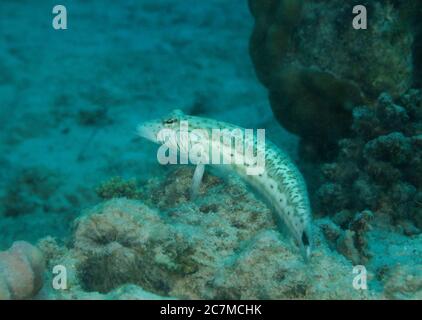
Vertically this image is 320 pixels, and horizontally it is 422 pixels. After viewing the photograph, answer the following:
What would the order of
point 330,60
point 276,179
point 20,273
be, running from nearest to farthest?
point 20,273 → point 276,179 → point 330,60

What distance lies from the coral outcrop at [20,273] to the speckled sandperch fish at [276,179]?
2033 millimetres

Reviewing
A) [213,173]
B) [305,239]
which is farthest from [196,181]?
[305,239]

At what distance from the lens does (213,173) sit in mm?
Result: 5102

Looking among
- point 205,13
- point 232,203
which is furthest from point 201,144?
point 205,13

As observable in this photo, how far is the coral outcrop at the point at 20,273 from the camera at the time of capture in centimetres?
272

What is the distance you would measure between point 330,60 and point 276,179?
3088 mm

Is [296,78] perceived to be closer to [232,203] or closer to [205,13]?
[232,203]

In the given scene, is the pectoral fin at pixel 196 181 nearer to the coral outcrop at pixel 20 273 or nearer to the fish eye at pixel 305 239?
the fish eye at pixel 305 239

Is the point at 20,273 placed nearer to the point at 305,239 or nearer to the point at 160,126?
the point at 305,239

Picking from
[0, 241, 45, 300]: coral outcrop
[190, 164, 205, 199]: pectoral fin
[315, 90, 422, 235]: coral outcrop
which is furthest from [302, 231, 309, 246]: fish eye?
[0, 241, 45, 300]: coral outcrop

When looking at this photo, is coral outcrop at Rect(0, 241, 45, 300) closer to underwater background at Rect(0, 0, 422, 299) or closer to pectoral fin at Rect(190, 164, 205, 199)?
underwater background at Rect(0, 0, 422, 299)

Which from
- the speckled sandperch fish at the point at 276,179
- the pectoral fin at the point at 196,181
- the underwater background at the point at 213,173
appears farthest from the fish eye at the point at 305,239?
the pectoral fin at the point at 196,181

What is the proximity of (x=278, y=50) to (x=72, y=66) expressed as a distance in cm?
822

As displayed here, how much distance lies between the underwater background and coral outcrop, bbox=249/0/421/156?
0.02m
